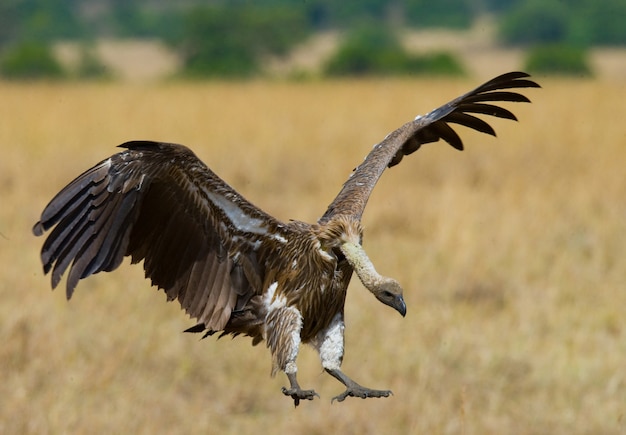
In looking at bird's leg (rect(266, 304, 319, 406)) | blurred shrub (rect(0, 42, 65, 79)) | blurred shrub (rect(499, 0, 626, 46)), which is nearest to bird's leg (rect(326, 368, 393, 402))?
bird's leg (rect(266, 304, 319, 406))

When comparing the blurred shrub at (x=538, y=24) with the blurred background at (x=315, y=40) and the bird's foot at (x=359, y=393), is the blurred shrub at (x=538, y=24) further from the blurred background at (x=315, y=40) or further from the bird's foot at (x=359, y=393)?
the bird's foot at (x=359, y=393)

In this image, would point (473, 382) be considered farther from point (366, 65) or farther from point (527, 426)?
point (366, 65)

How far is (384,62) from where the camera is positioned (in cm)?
3900

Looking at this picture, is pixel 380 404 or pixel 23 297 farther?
pixel 23 297

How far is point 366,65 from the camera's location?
133ft

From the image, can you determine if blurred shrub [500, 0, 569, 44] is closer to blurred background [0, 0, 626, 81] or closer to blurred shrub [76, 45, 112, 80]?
blurred background [0, 0, 626, 81]

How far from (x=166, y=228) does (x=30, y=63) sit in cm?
3455

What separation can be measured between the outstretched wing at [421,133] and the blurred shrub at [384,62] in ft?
94.7

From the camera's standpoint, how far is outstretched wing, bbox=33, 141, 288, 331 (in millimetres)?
5062

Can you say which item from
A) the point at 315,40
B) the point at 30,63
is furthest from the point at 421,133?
the point at 315,40

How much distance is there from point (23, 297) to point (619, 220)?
6.72 metres

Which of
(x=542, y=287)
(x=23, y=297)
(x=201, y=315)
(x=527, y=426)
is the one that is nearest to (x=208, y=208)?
(x=201, y=315)

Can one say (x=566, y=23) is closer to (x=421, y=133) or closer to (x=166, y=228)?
(x=421, y=133)

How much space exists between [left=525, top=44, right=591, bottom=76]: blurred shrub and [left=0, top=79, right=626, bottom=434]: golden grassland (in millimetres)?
18066
